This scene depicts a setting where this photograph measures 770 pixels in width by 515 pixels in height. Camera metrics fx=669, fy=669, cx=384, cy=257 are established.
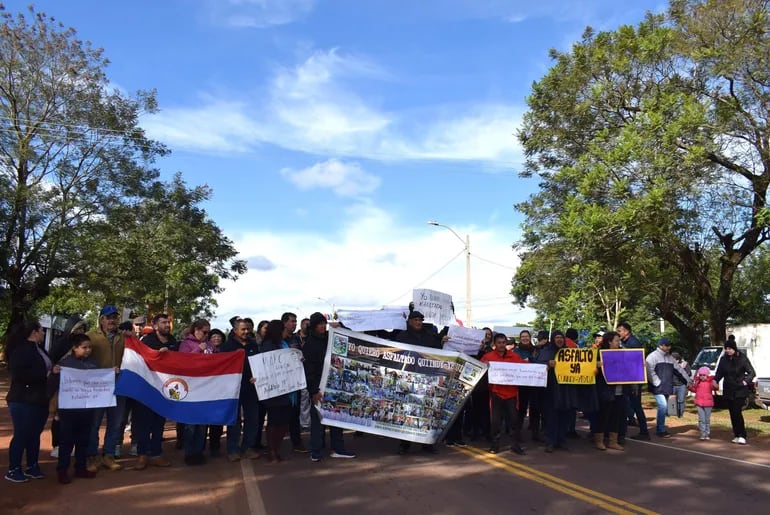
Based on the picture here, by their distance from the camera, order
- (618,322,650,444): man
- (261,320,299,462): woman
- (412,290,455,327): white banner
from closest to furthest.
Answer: (261,320,299,462): woman < (618,322,650,444): man < (412,290,455,327): white banner

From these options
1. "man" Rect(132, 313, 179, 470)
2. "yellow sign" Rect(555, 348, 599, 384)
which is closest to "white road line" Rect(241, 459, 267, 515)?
"man" Rect(132, 313, 179, 470)

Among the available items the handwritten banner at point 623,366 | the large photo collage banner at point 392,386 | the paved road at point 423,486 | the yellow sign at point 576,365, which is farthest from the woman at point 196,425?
the handwritten banner at point 623,366

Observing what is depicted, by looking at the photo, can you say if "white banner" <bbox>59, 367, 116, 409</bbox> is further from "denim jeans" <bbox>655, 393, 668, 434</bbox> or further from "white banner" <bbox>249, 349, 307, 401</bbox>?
"denim jeans" <bbox>655, 393, 668, 434</bbox>

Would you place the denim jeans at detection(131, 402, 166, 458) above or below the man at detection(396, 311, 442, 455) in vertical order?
below

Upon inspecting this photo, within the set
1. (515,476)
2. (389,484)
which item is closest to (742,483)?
(515,476)

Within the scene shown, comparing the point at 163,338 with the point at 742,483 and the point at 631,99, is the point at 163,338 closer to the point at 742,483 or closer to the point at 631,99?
the point at 742,483

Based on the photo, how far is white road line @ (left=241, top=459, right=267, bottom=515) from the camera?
677cm

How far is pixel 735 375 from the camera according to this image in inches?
475

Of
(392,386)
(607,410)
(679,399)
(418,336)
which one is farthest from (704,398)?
(392,386)

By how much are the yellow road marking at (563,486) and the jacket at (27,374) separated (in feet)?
19.1

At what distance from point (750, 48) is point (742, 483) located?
13.8 meters

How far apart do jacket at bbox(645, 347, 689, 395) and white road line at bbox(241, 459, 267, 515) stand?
8004 millimetres

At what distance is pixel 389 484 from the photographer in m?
7.92

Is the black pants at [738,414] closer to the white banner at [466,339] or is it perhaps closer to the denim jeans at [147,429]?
the white banner at [466,339]
